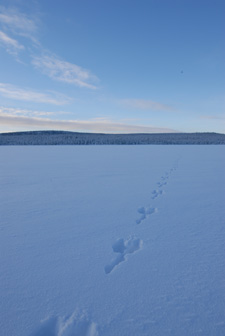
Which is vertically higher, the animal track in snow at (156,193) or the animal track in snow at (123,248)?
the animal track in snow at (156,193)

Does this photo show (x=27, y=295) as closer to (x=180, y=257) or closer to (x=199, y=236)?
(x=180, y=257)

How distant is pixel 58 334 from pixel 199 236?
1.67 meters

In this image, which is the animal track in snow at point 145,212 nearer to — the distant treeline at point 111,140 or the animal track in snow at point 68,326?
the animal track in snow at point 68,326

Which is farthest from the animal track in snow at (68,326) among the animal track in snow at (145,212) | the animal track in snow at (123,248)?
the animal track in snow at (145,212)

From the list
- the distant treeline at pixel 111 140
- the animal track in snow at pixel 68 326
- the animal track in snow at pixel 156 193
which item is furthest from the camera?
the distant treeline at pixel 111 140

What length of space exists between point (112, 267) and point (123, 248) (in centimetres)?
34

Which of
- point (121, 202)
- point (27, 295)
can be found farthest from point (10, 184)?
point (27, 295)

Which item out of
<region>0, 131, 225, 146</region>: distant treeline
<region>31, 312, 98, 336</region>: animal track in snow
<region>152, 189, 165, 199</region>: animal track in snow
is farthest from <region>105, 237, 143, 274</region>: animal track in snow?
<region>0, 131, 225, 146</region>: distant treeline

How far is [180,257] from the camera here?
197cm

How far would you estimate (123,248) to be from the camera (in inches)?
85.4

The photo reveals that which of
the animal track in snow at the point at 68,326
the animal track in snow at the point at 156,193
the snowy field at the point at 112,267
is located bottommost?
the animal track in snow at the point at 68,326

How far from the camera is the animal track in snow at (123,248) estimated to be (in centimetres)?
192

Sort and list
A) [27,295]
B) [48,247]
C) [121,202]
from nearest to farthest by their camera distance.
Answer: [27,295]
[48,247]
[121,202]

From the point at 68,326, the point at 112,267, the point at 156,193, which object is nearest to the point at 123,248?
the point at 112,267
